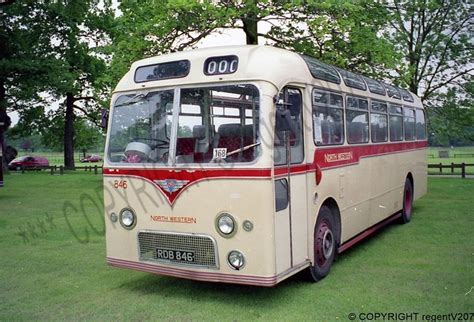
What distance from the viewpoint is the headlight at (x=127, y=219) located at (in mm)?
6586

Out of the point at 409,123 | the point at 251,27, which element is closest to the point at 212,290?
the point at 409,123

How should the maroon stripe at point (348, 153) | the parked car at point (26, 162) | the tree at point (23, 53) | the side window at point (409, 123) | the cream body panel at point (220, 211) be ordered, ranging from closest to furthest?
the cream body panel at point (220, 211), the maroon stripe at point (348, 153), the side window at point (409, 123), the tree at point (23, 53), the parked car at point (26, 162)

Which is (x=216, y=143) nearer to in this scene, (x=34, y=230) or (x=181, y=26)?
(x=34, y=230)

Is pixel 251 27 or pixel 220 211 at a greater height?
pixel 251 27

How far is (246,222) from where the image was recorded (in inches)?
229

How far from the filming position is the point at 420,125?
13.7m

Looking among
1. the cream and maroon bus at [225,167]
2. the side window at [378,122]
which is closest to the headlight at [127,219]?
the cream and maroon bus at [225,167]

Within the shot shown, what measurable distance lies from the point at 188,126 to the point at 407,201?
7.50m

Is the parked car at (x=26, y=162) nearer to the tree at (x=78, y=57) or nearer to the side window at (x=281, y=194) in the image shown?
the tree at (x=78, y=57)

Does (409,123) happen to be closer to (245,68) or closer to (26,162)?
(245,68)

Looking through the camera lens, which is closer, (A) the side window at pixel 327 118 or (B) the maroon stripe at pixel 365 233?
(A) the side window at pixel 327 118

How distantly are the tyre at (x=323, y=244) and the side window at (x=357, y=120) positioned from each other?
1571 mm

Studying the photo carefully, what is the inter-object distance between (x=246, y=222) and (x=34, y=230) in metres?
7.58

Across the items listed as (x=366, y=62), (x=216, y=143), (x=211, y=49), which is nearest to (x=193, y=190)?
(x=216, y=143)
